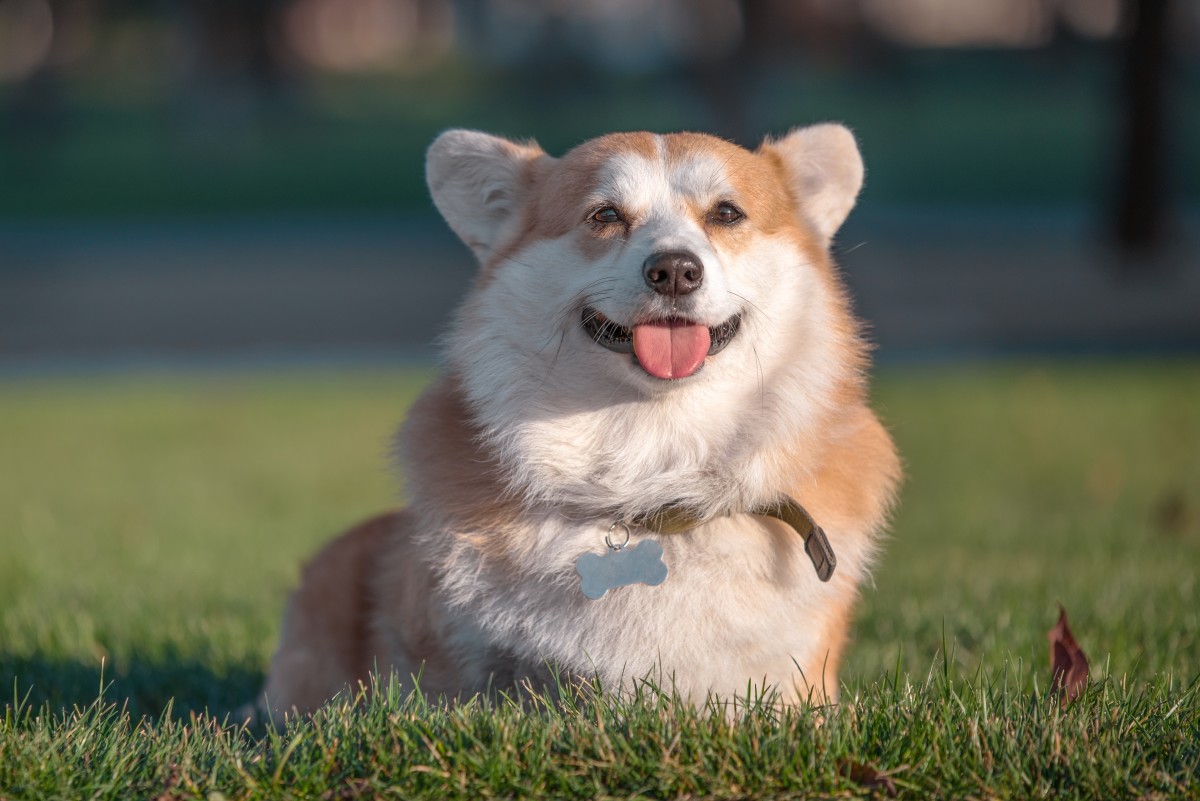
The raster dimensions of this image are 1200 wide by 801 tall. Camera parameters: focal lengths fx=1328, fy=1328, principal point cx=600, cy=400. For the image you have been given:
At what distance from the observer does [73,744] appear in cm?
321

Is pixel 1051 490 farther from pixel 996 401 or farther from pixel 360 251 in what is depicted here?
pixel 360 251

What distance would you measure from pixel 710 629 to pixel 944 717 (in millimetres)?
646

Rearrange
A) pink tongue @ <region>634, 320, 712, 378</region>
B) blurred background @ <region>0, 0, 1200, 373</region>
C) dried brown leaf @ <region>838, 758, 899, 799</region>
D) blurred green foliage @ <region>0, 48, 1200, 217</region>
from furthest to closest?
blurred green foliage @ <region>0, 48, 1200, 217</region>
blurred background @ <region>0, 0, 1200, 373</region>
pink tongue @ <region>634, 320, 712, 378</region>
dried brown leaf @ <region>838, 758, 899, 799</region>

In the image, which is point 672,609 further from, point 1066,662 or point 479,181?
point 479,181

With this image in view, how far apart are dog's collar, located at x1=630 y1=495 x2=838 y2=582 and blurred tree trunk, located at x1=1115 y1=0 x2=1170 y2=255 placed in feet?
46.5

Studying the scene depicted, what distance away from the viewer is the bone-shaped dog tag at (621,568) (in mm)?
3498

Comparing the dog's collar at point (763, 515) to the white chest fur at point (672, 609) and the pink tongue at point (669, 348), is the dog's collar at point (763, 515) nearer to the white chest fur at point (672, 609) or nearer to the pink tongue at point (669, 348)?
the white chest fur at point (672, 609)

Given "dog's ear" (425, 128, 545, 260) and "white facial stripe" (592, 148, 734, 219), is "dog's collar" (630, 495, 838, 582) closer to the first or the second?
"white facial stripe" (592, 148, 734, 219)

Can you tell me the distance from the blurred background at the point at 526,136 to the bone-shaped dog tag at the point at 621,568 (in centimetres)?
128

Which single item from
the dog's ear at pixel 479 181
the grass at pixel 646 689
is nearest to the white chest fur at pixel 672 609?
the grass at pixel 646 689

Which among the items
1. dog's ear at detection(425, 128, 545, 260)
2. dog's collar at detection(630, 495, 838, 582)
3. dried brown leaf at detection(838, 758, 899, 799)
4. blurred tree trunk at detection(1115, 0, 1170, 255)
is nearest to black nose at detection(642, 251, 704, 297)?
dog's collar at detection(630, 495, 838, 582)

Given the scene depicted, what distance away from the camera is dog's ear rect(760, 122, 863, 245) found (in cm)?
427

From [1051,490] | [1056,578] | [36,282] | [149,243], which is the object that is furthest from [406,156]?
[1056,578]

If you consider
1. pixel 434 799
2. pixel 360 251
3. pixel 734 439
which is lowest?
pixel 360 251
